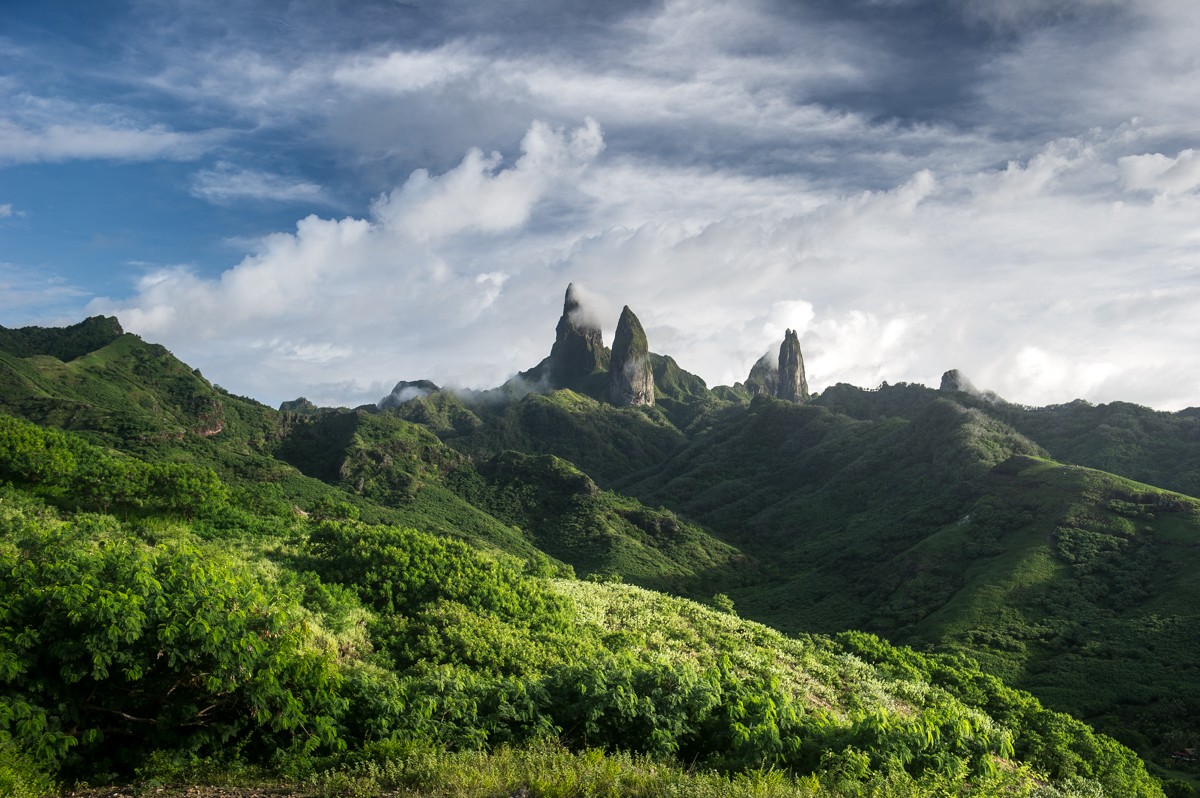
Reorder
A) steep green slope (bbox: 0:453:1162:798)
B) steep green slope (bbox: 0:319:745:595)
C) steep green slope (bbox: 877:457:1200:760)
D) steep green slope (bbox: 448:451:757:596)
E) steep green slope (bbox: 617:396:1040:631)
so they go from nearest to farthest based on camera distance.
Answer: steep green slope (bbox: 0:453:1162:798) < steep green slope (bbox: 877:457:1200:760) < steep green slope (bbox: 0:319:745:595) < steep green slope (bbox: 617:396:1040:631) < steep green slope (bbox: 448:451:757:596)

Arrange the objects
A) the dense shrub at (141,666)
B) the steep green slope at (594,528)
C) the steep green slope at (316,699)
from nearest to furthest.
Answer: the dense shrub at (141,666), the steep green slope at (316,699), the steep green slope at (594,528)

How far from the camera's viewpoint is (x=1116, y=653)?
58.3 metres

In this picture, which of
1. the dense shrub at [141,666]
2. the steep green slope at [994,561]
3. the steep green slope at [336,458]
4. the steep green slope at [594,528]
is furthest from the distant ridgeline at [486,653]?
the steep green slope at [594,528]

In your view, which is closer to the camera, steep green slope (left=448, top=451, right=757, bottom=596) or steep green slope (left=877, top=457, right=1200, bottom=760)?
steep green slope (left=877, top=457, right=1200, bottom=760)

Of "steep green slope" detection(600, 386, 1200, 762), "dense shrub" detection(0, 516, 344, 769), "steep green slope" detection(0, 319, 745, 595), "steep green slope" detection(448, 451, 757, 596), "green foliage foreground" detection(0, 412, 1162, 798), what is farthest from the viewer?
"steep green slope" detection(448, 451, 757, 596)

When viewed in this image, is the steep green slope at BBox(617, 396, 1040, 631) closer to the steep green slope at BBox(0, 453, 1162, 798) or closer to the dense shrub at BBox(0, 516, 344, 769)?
the steep green slope at BBox(0, 453, 1162, 798)

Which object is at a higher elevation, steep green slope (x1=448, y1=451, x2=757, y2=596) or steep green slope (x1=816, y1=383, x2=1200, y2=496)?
steep green slope (x1=816, y1=383, x2=1200, y2=496)

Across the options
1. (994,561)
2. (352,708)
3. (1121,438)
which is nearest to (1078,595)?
(994,561)

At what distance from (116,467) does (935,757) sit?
33862 millimetres

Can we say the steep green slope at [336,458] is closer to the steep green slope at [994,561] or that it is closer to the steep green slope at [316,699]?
the steep green slope at [994,561]

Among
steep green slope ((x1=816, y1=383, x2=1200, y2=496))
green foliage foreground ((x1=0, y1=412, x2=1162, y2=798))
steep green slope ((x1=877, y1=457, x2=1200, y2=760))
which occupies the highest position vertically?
steep green slope ((x1=816, y1=383, x2=1200, y2=496))

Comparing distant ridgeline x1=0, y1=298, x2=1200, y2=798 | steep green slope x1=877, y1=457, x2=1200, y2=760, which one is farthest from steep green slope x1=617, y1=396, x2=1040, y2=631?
distant ridgeline x1=0, y1=298, x2=1200, y2=798

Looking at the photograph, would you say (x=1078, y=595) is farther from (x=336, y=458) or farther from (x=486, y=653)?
(x=336, y=458)

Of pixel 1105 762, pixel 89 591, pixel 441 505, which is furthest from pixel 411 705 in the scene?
pixel 441 505
